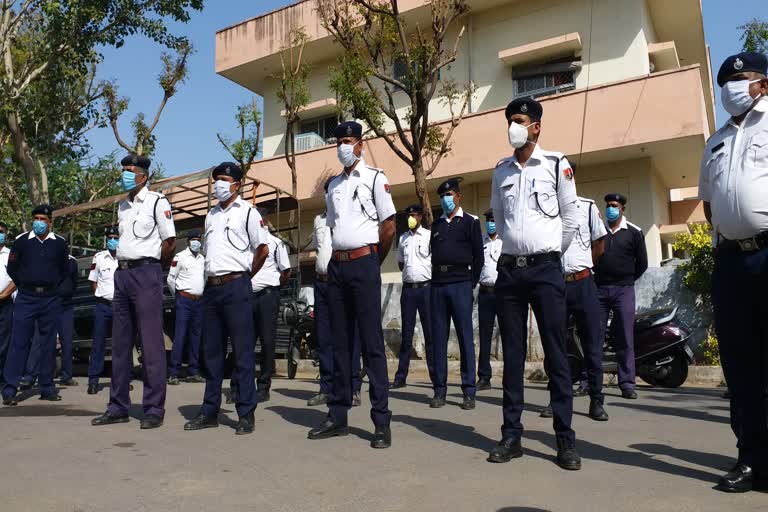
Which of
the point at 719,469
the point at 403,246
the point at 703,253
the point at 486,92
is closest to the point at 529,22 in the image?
the point at 486,92

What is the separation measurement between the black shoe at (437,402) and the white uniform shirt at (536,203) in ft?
8.67

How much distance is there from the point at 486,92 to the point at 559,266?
13346mm

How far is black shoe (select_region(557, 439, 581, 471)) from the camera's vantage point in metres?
3.92

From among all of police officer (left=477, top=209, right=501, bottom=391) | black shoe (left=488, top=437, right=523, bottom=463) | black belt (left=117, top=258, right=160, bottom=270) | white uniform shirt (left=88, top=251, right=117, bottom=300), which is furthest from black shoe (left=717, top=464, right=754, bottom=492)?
white uniform shirt (left=88, top=251, right=117, bottom=300)

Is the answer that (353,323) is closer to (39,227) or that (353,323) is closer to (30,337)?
(30,337)

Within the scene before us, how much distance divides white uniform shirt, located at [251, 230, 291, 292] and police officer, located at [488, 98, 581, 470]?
11.6ft

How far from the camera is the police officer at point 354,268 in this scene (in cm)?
492

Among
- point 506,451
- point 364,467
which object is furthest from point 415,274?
point 364,467

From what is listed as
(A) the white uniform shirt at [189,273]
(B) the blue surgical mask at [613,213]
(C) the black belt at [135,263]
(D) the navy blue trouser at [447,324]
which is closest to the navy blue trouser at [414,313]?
(D) the navy blue trouser at [447,324]

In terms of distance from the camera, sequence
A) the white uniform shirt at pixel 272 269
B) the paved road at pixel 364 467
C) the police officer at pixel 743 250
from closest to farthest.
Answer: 1. the paved road at pixel 364 467
2. the police officer at pixel 743 250
3. the white uniform shirt at pixel 272 269

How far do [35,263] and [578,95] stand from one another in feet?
35.3

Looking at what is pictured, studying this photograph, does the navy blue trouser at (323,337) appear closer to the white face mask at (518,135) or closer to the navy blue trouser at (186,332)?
the white face mask at (518,135)

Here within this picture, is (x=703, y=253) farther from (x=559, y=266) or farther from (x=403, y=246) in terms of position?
(x=559, y=266)

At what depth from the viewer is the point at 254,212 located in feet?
18.9
